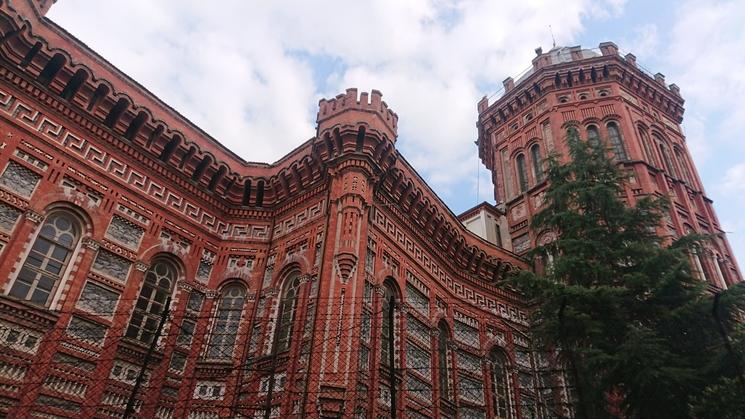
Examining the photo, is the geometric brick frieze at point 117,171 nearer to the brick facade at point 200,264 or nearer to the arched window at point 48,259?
the brick facade at point 200,264

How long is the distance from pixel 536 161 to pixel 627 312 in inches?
564

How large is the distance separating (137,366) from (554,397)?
11.6 m

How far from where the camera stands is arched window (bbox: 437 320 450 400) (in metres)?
13.7

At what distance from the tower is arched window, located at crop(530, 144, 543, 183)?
41mm

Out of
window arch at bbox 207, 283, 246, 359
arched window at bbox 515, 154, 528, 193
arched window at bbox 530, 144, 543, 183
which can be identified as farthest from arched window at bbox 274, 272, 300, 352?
arched window at bbox 515, 154, 528, 193

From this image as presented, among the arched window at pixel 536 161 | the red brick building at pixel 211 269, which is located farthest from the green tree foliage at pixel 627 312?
the arched window at pixel 536 161

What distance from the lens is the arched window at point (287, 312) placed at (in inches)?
450

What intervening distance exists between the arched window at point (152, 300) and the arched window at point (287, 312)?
2506mm

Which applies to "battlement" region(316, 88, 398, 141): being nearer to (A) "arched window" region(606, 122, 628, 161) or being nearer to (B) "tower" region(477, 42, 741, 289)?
(B) "tower" region(477, 42, 741, 289)

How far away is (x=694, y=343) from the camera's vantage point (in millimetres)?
9672

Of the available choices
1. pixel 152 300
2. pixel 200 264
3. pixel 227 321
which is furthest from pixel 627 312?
pixel 152 300

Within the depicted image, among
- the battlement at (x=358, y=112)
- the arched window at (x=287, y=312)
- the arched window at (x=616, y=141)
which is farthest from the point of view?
the arched window at (x=616, y=141)

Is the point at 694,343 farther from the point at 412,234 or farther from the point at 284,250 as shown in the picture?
the point at 284,250

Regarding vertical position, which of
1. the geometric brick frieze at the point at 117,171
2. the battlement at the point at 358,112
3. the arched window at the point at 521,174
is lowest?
the geometric brick frieze at the point at 117,171
